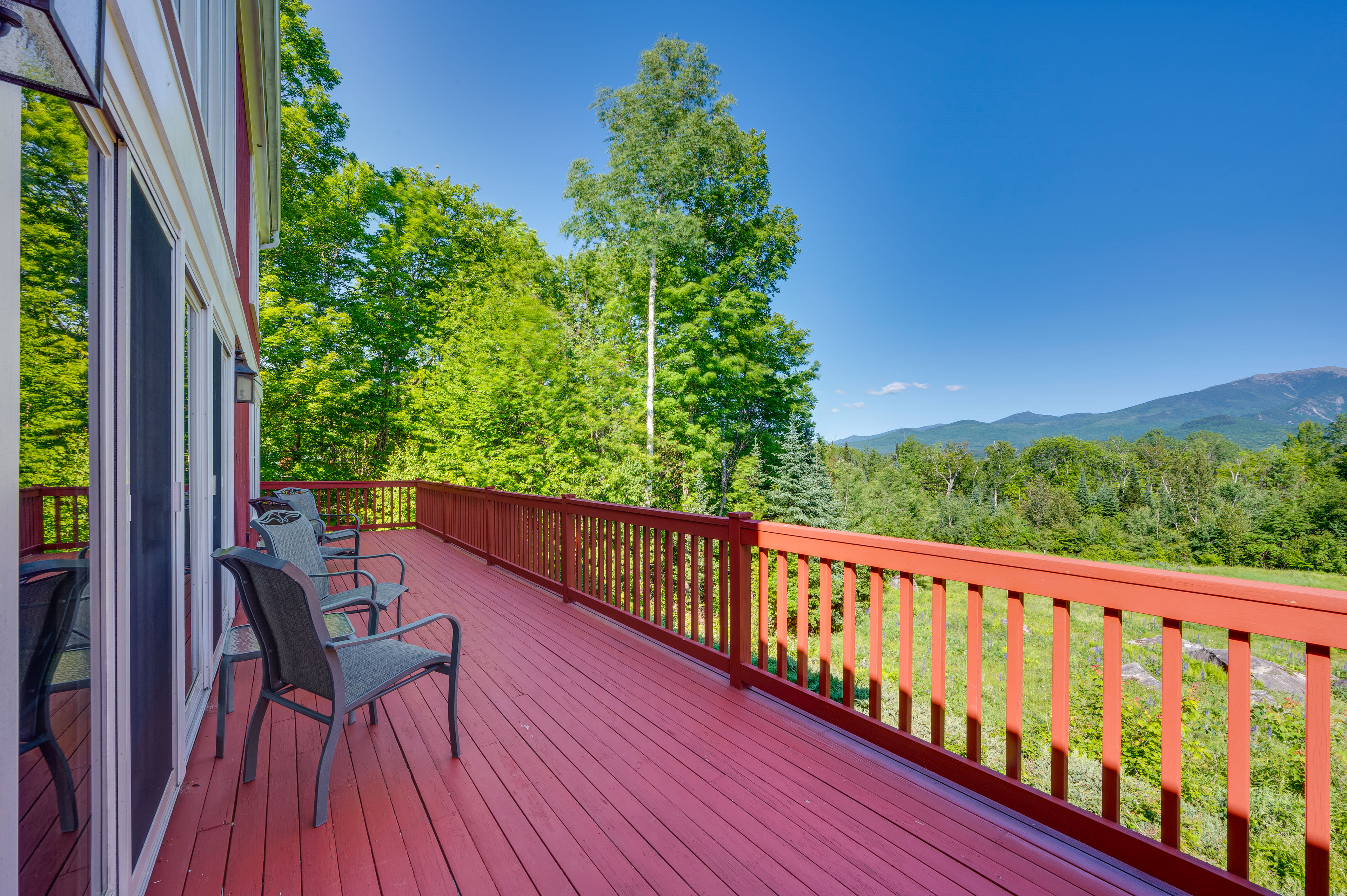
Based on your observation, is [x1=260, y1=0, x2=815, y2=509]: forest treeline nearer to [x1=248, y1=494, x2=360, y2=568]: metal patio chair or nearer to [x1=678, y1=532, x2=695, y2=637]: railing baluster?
[x1=248, y1=494, x2=360, y2=568]: metal patio chair

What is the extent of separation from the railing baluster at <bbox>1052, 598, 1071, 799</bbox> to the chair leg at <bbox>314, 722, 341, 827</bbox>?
236 centimetres

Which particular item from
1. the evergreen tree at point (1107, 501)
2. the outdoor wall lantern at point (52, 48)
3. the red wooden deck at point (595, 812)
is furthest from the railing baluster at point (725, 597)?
the evergreen tree at point (1107, 501)

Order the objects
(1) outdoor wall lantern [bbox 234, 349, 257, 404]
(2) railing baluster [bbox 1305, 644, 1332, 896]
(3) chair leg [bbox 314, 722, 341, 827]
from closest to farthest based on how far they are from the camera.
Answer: (2) railing baluster [bbox 1305, 644, 1332, 896]
(3) chair leg [bbox 314, 722, 341, 827]
(1) outdoor wall lantern [bbox 234, 349, 257, 404]

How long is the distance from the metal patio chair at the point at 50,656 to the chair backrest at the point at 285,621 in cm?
66

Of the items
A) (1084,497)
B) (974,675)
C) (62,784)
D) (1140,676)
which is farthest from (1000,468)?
(62,784)

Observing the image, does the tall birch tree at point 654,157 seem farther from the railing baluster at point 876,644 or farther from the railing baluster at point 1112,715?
the railing baluster at point 1112,715

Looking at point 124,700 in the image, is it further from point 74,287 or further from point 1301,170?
point 1301,170

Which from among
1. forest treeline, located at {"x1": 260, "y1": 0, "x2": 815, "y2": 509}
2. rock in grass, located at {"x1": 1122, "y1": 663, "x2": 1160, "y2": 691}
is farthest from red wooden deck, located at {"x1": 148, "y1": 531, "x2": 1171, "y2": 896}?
rock in grass, located at {"x1": 1122, "y1": 663, "x2": 1160, "y2": 691}

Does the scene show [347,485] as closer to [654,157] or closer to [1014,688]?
[1014,688]

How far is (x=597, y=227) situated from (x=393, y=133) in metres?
7.29

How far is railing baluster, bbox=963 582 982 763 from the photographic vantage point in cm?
199

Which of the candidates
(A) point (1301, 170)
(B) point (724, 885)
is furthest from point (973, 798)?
(A) point (1301, 170)

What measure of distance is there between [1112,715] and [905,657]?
0.67 m

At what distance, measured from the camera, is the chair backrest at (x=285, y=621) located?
6.09 ft
